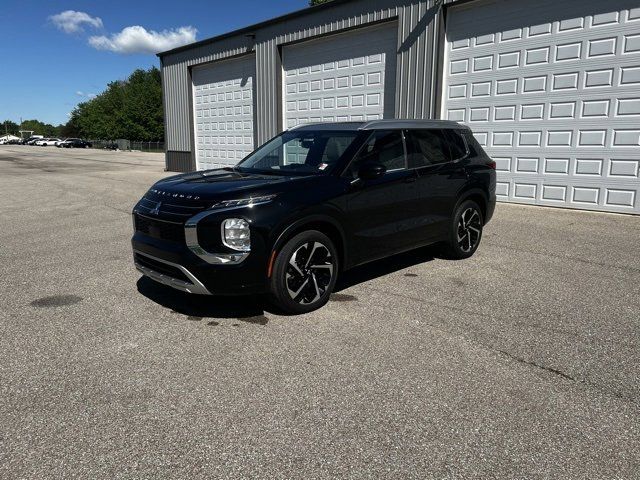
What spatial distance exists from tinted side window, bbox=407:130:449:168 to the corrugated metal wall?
624cm

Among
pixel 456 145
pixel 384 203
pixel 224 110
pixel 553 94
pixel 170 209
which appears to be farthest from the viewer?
pixel 224 110

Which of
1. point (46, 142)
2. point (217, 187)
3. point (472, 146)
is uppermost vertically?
point (46, 142)

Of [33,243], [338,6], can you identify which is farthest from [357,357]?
[338,6]

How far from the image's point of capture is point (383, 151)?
5309mm

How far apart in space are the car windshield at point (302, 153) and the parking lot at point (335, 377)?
4.45 feet

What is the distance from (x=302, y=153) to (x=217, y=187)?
1230mm

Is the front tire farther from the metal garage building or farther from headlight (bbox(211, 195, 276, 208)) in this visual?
the metal garage building

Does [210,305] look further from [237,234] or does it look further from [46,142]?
[46,142]

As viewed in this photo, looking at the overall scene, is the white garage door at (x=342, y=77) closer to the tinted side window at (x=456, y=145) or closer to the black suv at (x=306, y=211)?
the tinted side window at (x=456, y=145)

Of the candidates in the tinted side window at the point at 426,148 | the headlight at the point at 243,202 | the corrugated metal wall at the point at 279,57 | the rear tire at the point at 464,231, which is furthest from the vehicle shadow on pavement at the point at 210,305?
the corrugated metal wall at the point at 279,57

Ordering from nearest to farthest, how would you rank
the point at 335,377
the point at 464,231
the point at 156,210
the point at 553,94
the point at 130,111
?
the point at 335,377, the point at 156,210, the point at 464,231, the point at 553,94, the point at 130,111

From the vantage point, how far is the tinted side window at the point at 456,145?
626 centimetres

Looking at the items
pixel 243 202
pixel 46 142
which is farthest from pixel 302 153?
pixel 46 142

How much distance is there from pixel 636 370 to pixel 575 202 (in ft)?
24.6
